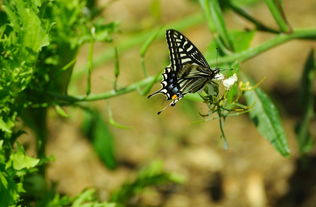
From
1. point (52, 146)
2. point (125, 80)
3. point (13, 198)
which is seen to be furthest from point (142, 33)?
point (13, 198)

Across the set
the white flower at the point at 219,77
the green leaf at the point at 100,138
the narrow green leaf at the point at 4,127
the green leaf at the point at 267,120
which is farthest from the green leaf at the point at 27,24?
the green leaf at the point at 100,138

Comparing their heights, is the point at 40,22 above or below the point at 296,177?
above

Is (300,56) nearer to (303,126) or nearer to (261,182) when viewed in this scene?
(261,182)

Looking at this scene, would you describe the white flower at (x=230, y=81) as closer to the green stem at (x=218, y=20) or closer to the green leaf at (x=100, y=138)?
the green stem at (x=218, y=20)

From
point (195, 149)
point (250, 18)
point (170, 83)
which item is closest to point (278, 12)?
A: point (250, 18)

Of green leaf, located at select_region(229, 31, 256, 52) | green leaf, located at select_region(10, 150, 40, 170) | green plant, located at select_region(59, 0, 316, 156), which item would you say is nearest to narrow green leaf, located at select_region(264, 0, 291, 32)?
green plant, located at select_region(59, 0, 316, 156)

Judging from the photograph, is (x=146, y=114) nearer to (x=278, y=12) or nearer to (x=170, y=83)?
(x=278, y=12)
